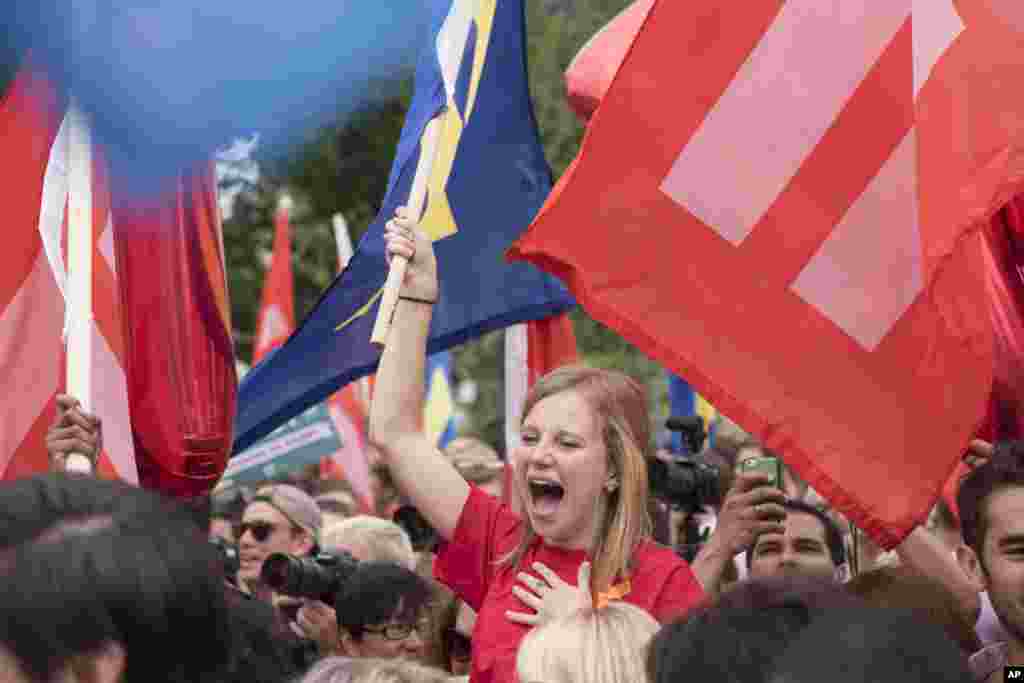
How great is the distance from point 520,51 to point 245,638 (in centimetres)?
219

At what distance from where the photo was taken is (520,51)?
5250 millimetres

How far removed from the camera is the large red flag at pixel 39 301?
16.6 feet

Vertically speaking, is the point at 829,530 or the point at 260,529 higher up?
the point at 829,530

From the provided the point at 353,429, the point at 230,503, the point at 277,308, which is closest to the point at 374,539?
the point at 230,503

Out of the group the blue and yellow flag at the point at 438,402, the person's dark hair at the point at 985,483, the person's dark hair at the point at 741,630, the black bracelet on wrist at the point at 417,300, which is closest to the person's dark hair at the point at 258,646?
the black bracelet on wrist at the point at 417,300

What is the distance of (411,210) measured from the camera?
14.8 feet

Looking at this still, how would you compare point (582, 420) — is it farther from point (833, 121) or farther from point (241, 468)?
point (241, 468)

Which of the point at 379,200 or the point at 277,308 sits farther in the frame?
the point at 379,200

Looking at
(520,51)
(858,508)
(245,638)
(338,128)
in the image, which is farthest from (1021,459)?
(338,128)

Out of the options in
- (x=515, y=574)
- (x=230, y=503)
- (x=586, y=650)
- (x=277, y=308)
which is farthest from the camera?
(x=277, y=308)

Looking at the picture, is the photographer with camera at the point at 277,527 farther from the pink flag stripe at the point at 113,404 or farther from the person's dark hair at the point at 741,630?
the person's dark hair at the point at 741,630

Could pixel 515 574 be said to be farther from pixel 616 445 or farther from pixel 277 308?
pixel 277 308

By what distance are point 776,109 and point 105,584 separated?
7.79 ft

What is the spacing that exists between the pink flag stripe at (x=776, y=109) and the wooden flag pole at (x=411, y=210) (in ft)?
1.99
